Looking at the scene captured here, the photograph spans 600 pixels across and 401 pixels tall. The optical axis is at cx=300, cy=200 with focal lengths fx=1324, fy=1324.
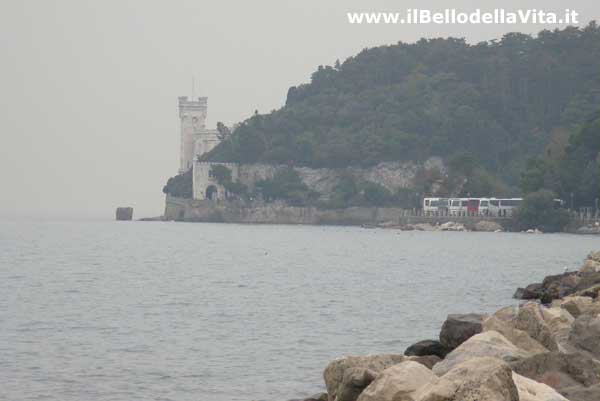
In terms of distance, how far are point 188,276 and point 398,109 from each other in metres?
140

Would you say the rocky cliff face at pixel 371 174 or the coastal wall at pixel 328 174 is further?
the coastal wall at pixel 328 174

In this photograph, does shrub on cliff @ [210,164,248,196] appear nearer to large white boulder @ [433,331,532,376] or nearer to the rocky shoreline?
the rocky shoreline

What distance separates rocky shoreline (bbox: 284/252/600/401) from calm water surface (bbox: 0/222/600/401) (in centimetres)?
398

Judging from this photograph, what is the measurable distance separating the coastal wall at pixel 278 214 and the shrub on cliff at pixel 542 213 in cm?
3253

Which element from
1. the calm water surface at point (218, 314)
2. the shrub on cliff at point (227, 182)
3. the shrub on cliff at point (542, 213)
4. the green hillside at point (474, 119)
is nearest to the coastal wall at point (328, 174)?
the green hillside at point (474, 119)

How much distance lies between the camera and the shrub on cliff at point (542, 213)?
127812mm

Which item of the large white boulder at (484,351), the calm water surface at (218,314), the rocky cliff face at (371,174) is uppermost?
the rocky cliff face at (371,174)

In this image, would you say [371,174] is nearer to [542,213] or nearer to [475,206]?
[475,206]

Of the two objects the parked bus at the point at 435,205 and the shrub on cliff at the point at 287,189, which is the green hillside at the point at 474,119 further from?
the parked bus at the point at 435,205

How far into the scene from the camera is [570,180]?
132m

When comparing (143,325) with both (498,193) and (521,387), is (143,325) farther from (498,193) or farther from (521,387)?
(498,193)

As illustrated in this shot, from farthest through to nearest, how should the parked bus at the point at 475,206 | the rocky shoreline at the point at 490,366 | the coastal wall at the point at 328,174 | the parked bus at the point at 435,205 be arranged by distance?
the coastal wall at the point at 328,174
the parked bus at the point at 435,205
the parked bus at the point at 475,206
the rocky shoreline at the point at 490,366

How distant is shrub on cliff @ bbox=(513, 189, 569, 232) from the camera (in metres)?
128

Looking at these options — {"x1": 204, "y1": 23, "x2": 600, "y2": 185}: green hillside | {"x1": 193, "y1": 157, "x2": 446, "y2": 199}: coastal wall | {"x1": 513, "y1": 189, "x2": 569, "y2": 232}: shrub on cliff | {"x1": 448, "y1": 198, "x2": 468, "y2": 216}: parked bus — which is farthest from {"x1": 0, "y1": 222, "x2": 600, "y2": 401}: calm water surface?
{"x1": 204, "y1": 23, "x2": 600, "y2": 185}: green hillside
